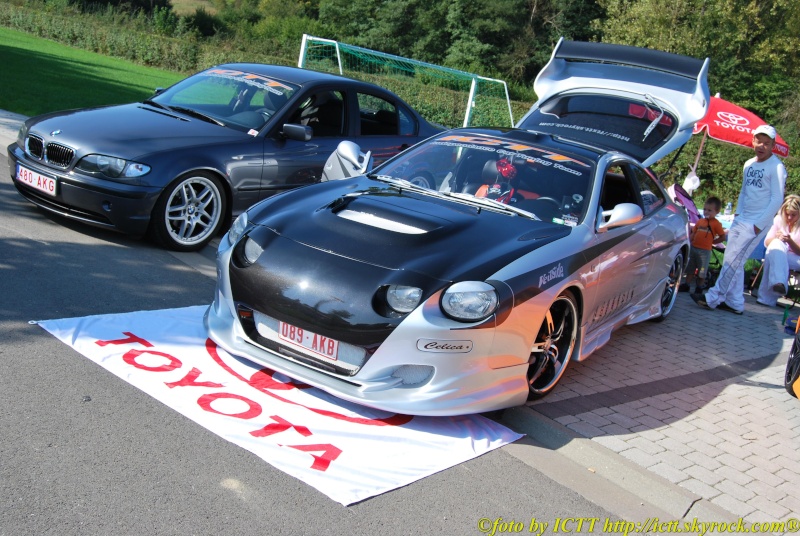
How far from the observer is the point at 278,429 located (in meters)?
4.22

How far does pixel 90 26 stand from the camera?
3334cm

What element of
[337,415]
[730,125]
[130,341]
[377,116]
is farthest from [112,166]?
[730,125]

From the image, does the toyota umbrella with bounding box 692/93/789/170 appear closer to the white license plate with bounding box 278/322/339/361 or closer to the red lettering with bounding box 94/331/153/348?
the white license plate with bounding box 278/322/339/361

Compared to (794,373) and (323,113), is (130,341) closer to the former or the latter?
(323,113)

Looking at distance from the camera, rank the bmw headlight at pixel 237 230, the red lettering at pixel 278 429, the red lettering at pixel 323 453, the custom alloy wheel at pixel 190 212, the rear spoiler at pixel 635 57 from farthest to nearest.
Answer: the rear spoiler at pixel 635 57, the custom alloy wheel at pixel 190 212, the bmw headlight at pixel 237 230, the red lettering at pixel 278 429, the red lettering at pixel 323 453

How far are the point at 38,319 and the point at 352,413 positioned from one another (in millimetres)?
2117

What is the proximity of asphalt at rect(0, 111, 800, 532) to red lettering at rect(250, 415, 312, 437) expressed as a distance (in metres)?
1.19

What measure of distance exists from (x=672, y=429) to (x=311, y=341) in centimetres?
246

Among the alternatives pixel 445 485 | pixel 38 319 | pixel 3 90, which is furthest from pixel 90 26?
pixel 445 485

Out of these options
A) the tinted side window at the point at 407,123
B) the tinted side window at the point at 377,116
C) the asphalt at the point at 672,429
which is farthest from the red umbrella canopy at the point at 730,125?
the asphalt at the point at 672,429

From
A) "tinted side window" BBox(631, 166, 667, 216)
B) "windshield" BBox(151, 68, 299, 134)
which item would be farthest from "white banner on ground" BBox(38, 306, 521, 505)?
"windshield" BBox(151, 68, 299, 134)

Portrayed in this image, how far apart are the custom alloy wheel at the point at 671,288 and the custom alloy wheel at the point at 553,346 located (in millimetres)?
2625

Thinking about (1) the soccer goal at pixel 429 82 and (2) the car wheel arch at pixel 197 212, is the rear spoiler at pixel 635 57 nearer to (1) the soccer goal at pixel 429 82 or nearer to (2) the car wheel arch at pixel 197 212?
(2) the car wheel arch at pixel 197 212

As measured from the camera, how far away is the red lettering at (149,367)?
4671 mm
